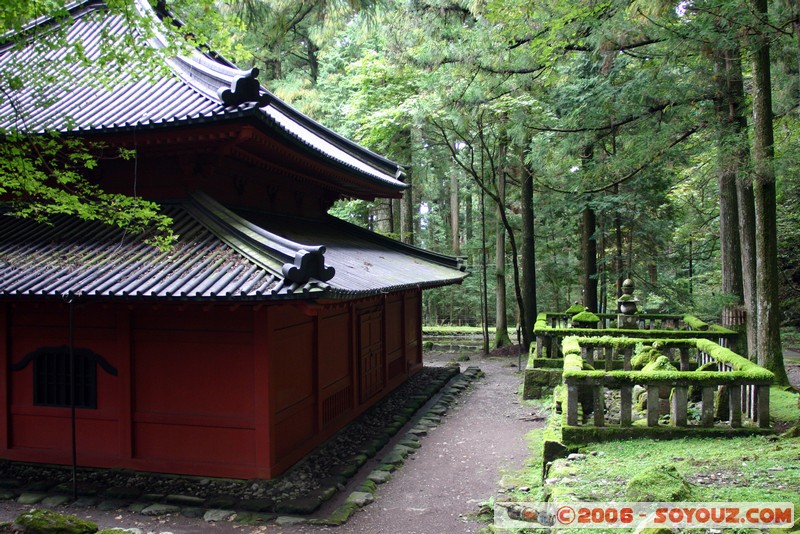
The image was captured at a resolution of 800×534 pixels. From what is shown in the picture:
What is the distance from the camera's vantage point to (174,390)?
8.52 metres

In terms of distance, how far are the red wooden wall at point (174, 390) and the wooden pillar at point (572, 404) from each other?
330 centimetres

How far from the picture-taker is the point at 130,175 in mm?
9688

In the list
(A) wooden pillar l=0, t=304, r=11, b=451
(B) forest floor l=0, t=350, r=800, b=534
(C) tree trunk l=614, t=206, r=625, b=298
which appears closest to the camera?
(B) forest floor l=0, t=350, r=800, b=534

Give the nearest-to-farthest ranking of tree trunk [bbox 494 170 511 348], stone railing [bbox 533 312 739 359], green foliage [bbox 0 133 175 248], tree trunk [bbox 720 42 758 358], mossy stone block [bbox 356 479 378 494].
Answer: green foliage [bbox 0 133 175 248]
mossy stone block [bbox 356 479 378 494]
tree trunk [bbox 720 42 758 358]
stone railing [bbox 533 312 739 359]
tree trunk [bbox 494 170 511 348]

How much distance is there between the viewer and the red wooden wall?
8180 millimetres

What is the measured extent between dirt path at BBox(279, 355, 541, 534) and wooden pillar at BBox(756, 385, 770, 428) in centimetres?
369

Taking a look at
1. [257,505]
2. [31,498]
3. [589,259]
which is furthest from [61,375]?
[589,259]

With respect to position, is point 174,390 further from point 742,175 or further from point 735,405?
point 742,175

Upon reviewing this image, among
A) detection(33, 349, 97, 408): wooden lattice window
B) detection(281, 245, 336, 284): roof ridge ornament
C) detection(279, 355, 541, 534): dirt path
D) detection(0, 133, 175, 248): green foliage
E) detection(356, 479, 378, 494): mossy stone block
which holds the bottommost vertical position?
detection(279, 355, 541, 534): dirt path

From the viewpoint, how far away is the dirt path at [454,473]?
722cm

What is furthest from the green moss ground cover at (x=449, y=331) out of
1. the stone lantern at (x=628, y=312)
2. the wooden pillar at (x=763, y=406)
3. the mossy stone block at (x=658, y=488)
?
the mossy stone block at (x=658, y=488)

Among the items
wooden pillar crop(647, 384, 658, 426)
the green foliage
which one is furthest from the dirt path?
the green foliage

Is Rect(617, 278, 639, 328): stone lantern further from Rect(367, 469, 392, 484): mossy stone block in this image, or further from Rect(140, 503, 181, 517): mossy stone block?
Rect(140, 503, 181, 517): mossy stone block

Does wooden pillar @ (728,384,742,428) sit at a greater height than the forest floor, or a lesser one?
greater
